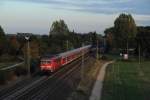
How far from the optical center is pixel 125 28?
103688mm

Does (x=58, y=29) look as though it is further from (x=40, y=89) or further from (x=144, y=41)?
(x=40, y=89)

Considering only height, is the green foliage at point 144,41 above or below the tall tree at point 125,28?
below

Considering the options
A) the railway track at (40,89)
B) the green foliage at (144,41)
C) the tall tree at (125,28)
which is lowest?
the railway track at (40,89)

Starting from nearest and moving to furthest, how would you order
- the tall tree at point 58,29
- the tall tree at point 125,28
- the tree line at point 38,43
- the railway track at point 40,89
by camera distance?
the railway track at point 40,89 < the tree line at point 38,43 < the tall tree at point 125,28 < the tall tree at point 58,29

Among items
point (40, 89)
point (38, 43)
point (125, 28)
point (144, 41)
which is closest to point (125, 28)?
Result: point (125, 28)

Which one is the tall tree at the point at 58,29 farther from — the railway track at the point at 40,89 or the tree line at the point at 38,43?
the railway track at the point at 40,89

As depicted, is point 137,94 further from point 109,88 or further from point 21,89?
point 21,89

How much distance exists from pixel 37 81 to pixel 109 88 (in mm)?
8835

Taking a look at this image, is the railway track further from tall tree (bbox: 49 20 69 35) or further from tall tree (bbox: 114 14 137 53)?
tall tree (bbox: 49 20 69 35)

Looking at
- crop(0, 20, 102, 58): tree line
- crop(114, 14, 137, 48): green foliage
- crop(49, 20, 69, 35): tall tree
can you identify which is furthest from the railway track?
crop(49, 20, 69, 35): tall tree

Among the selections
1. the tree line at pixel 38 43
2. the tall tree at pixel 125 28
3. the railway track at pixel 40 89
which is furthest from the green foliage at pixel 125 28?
the railway track at pixel 40 89

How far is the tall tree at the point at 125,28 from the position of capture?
339ft

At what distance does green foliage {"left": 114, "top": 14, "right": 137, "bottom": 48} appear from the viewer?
10325 cm

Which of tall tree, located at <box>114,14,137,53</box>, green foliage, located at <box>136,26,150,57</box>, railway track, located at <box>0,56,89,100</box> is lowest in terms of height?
railway track, located at <box>0,56,89,100</box>
